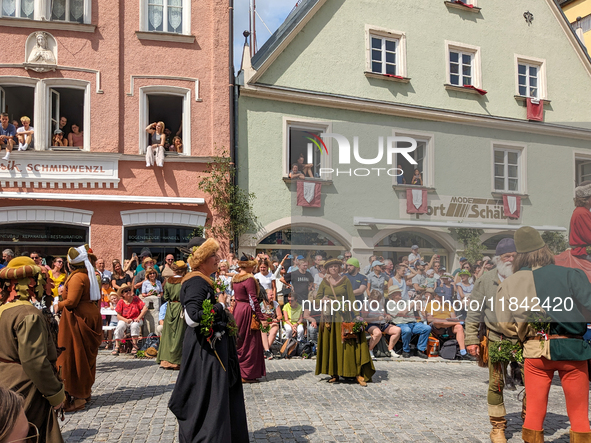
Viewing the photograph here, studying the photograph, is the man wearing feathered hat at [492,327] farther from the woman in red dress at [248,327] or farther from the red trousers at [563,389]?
the woman in red dress at [248,327]

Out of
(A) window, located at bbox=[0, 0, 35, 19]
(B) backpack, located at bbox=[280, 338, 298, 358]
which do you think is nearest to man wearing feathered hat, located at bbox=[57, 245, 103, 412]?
(B) backpack, located at bbox=[280, 338, 298, 358]

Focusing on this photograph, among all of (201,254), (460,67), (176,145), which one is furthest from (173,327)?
(460,67)

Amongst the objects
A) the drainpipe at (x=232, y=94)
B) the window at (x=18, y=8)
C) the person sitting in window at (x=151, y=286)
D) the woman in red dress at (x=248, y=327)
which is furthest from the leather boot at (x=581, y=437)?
the window at (x=18, y=8)

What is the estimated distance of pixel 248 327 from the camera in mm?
8805

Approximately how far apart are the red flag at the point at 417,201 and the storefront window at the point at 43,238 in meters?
10.3

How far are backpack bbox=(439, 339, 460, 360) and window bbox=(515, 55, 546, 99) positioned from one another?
8.85 metres

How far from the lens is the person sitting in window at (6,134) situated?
1455cm

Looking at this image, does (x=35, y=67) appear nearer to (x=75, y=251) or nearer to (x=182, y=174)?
(x=182, y=174)

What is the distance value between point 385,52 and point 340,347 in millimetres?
11346

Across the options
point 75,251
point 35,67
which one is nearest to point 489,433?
point 75,251

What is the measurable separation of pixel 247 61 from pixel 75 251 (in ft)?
34.4

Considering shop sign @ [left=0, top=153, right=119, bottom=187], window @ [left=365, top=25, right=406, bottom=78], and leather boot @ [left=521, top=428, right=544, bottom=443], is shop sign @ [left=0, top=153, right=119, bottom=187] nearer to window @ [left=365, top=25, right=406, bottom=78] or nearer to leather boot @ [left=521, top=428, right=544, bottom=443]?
window @ [left=365, top=25, right=406, bottom=78]

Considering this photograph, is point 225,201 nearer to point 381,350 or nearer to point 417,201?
point 381,350

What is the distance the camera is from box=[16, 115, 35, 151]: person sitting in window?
1471 cm
